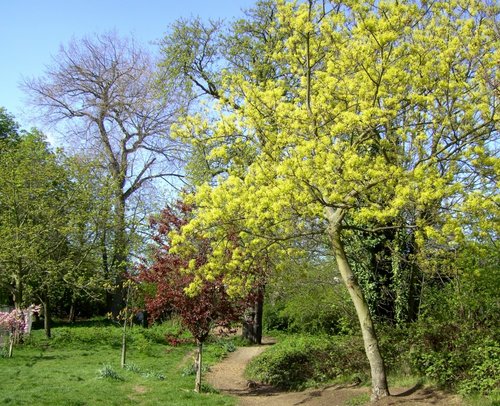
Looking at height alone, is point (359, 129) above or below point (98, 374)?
above

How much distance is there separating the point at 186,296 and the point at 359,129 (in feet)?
17.0

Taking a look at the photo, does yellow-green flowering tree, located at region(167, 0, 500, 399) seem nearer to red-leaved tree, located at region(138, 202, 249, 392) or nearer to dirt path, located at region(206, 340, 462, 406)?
dirt path, located at region(206, 340, 462, 406)

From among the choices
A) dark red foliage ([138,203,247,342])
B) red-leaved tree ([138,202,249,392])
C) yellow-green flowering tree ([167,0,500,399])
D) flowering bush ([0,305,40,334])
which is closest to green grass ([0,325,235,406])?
flowering bush ([0,305,40,334])

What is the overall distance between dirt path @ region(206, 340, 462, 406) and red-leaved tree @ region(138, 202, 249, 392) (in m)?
1.39

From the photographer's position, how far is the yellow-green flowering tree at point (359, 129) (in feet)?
Result: 21.7

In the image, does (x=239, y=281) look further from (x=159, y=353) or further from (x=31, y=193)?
(x=31, y=193)

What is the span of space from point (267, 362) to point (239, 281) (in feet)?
19.2

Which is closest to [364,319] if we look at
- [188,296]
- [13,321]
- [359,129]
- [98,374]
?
[359,129]

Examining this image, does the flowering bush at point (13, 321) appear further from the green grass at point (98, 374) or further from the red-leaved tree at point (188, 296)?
the red-leaved tree at point (188, 296)

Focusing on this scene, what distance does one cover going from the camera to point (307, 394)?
1038cm

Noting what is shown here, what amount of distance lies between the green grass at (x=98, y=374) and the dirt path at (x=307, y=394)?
841 millimetres

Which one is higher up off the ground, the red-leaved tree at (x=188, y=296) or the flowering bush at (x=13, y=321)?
the red-leaved tree at (x=188, y=296)

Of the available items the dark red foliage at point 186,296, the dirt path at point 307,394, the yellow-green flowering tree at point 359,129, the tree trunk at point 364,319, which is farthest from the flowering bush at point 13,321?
the tree trunk at point 364,319

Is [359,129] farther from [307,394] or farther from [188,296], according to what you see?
[307,394]
